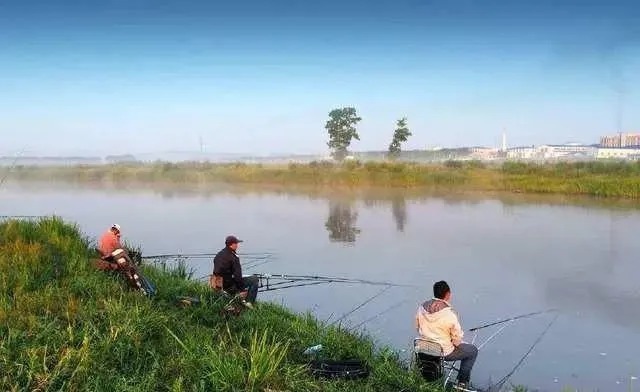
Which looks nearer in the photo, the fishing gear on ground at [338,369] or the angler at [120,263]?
the fishing gear on ground at [338,369]

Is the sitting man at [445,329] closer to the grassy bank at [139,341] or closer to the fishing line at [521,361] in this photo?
the grassy bank at [139,341]

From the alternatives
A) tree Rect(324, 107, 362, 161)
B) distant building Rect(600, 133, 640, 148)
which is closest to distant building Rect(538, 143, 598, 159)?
distant building Rect(600, 133, 640, 148)

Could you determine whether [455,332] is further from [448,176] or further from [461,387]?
[448,176]

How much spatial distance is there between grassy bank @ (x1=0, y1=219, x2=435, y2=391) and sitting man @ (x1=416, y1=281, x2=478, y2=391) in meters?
0.36

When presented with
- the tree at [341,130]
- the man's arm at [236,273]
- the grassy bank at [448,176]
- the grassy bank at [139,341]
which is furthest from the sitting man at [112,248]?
the tree at [341,130]

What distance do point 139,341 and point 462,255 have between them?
9.69 meters

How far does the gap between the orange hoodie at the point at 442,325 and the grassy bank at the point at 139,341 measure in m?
0.36

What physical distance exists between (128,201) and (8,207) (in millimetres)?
5244

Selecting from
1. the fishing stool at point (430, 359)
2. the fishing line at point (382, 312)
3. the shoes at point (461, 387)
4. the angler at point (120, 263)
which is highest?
the angler at point (120, 263)

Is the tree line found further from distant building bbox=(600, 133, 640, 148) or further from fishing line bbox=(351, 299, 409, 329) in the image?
distant building bbox=(600, 133, 640, 148)

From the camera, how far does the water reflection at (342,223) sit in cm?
1627

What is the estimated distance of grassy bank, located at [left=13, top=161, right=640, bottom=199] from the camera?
89.3 ft

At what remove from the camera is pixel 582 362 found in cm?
657

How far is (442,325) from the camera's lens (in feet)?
16.1
